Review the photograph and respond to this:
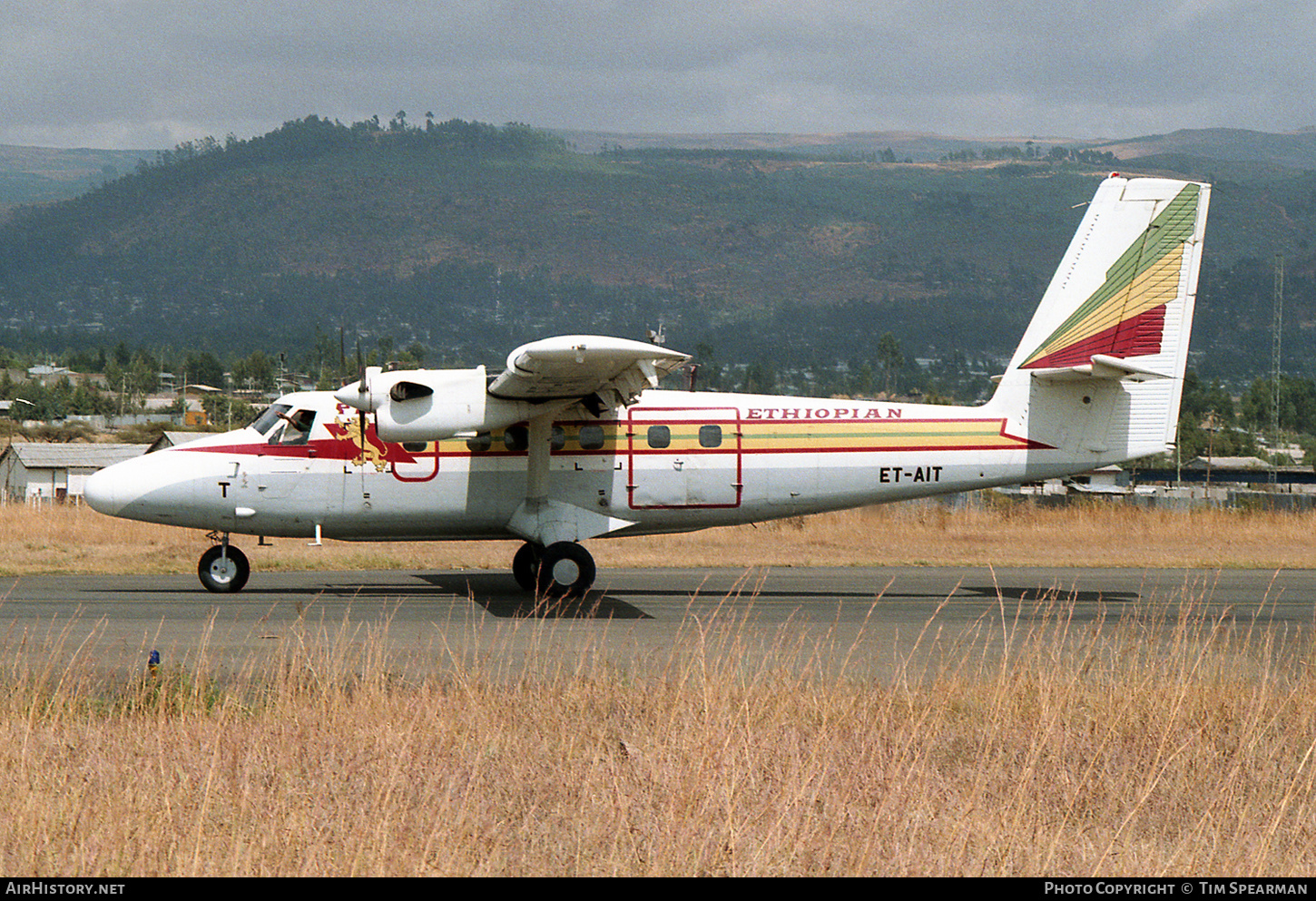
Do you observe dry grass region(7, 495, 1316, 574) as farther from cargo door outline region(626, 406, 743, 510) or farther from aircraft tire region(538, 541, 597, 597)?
aircraft tire region(538, 541, 597, 597)

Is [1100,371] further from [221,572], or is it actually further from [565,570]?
[221,572]

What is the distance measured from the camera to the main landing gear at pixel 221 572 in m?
18.4

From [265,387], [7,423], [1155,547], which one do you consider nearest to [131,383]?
[265,387]

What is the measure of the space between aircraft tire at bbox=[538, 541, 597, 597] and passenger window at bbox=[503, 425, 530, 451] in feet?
5.36

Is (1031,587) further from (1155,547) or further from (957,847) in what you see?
(957,847)

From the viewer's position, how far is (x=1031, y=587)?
21000 mm

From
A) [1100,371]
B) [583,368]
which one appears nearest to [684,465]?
[583,368]

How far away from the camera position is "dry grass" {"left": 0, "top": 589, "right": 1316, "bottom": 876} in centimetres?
615

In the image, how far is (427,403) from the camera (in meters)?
16.7

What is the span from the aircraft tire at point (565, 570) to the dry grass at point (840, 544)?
657cm

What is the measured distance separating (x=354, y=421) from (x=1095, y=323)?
37.2 feet

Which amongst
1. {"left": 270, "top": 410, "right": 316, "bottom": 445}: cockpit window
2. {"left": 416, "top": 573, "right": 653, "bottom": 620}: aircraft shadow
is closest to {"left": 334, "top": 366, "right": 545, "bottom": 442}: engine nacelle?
{"left": 270, "top": 410, "right": 316, "bottom": 445}: cockpit window

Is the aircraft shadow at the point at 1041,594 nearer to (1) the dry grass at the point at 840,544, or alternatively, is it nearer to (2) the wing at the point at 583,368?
(1) the dry grass at the point at 840,544
